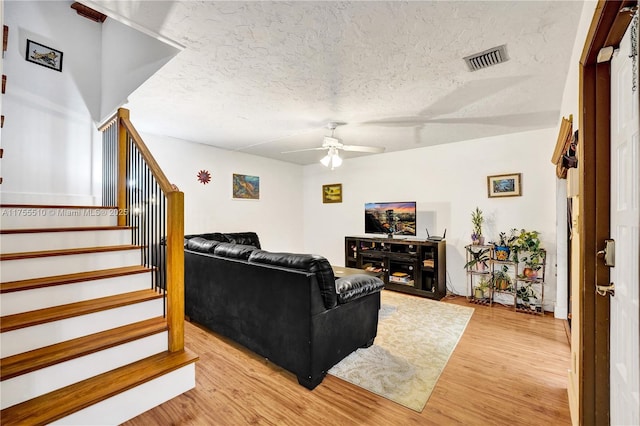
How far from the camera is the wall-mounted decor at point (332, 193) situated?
614 centimetres

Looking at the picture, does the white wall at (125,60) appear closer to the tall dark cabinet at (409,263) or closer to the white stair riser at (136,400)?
the white stair riser at (136,400)

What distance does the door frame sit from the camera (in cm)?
124

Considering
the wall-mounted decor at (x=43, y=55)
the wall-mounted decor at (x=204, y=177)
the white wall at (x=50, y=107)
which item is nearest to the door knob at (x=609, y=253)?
the white wall at (x=50, y=107)

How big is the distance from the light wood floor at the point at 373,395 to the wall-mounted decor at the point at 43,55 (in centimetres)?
364

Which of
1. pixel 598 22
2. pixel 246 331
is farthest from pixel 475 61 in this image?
pixel 246 331

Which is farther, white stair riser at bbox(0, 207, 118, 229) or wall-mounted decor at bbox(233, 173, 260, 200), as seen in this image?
wall-mounted decor at bbox(233, 173, 260, 200)

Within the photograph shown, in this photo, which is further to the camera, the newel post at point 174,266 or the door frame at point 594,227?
the newel post at point 174,266

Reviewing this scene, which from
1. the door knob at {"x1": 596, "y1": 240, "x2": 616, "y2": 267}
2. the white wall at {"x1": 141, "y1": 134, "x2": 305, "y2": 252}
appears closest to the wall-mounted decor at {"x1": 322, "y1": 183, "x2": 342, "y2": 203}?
the white wall at {"x1": 141, "y1": 134, "x2": 305, "y2": 252}

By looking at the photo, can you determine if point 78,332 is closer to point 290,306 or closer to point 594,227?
point 290,306

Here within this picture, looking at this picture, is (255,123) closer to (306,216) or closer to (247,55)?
(247,55)

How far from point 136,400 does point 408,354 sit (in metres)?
2.22

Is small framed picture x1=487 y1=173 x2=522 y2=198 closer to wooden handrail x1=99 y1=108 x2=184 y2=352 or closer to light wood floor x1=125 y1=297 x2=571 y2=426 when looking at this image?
light wood floor x1=125 y1=297 x2=571 y2=426

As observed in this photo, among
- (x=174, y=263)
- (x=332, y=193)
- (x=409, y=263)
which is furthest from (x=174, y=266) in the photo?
(x=332, y=193)

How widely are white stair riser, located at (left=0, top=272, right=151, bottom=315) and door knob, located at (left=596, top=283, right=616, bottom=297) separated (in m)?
2.95
